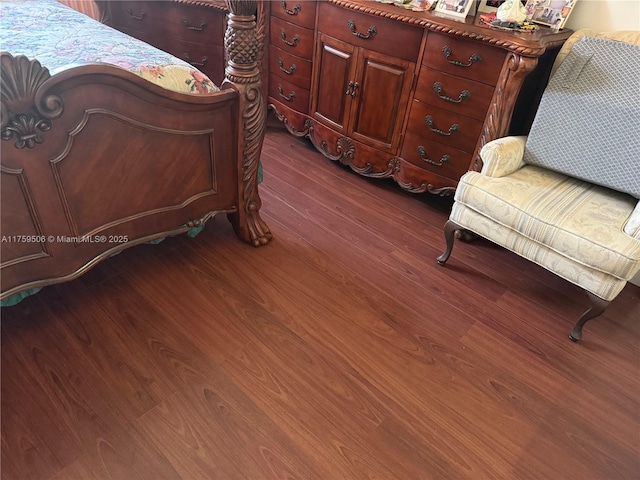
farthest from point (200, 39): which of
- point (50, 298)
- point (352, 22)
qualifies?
point (50, 298)

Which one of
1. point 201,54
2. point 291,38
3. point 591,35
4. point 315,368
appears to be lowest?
point 315,368

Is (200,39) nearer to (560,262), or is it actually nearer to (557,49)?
(557,49)

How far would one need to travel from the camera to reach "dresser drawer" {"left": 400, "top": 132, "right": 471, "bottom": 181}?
2.19m

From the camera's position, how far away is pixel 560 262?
1.68m

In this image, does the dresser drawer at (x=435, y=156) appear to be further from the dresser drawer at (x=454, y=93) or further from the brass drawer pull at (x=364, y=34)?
the brass drawer pull at (x=364, y=34)

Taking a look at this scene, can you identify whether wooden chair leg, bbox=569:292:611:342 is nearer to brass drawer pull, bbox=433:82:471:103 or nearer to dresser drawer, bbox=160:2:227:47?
brass drawer pull, bbox=433:82:471:103

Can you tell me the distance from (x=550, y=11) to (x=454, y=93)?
0.58 meters

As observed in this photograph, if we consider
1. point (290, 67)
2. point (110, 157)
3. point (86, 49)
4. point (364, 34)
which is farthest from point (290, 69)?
point (110, 157)

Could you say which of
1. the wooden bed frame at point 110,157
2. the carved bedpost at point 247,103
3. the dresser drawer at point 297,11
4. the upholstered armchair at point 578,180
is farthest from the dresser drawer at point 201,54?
the upholstered armchair at point 578,180

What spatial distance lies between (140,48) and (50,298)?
1.02 metres

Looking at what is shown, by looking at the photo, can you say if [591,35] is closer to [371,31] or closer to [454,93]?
[454,93]

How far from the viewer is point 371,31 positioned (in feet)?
7.27

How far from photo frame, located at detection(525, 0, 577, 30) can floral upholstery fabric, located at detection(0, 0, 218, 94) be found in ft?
4.99

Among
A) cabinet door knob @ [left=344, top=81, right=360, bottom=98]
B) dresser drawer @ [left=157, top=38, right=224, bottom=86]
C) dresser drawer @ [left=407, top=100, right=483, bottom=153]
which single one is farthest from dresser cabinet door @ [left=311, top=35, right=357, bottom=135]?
dresser drawer @ [left=157, top=38, right=224, bottom=86]
